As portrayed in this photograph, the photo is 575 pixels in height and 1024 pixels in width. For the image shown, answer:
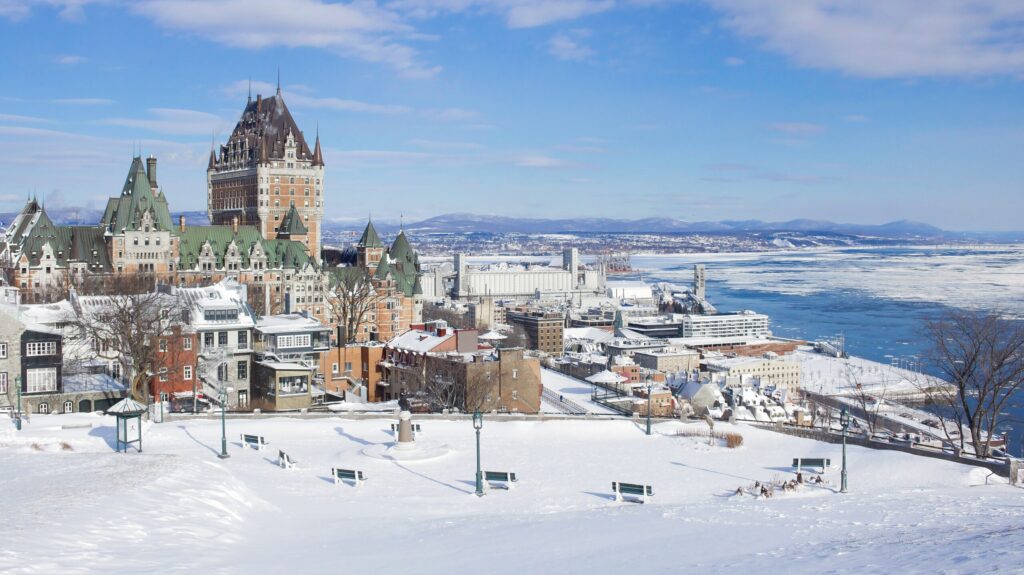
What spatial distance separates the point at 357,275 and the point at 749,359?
55.4 metres

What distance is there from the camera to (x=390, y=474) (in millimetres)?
25781

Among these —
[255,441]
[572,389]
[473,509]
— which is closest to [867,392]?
[572,389]

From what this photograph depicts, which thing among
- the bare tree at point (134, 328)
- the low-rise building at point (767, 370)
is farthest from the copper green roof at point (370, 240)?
the bare tree at point (134, 328)

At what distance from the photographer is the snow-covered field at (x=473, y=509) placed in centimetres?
1661

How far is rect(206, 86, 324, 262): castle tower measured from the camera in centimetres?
10325

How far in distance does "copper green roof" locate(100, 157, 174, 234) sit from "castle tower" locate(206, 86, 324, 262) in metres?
15.1

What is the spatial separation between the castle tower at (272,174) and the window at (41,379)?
64.5m

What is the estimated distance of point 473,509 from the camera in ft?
73.6

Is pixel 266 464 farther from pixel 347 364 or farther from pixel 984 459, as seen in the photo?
pixel 347 364

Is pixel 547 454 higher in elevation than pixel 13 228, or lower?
lower

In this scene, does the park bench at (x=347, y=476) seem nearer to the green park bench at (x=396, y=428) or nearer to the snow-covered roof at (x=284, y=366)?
the green park bench at (x=396, y=428)

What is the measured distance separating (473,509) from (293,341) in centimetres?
2868

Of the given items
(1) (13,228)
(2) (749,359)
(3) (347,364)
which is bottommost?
(2) (749,359)

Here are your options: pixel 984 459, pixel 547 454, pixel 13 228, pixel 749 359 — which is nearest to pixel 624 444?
pixel 547 454
